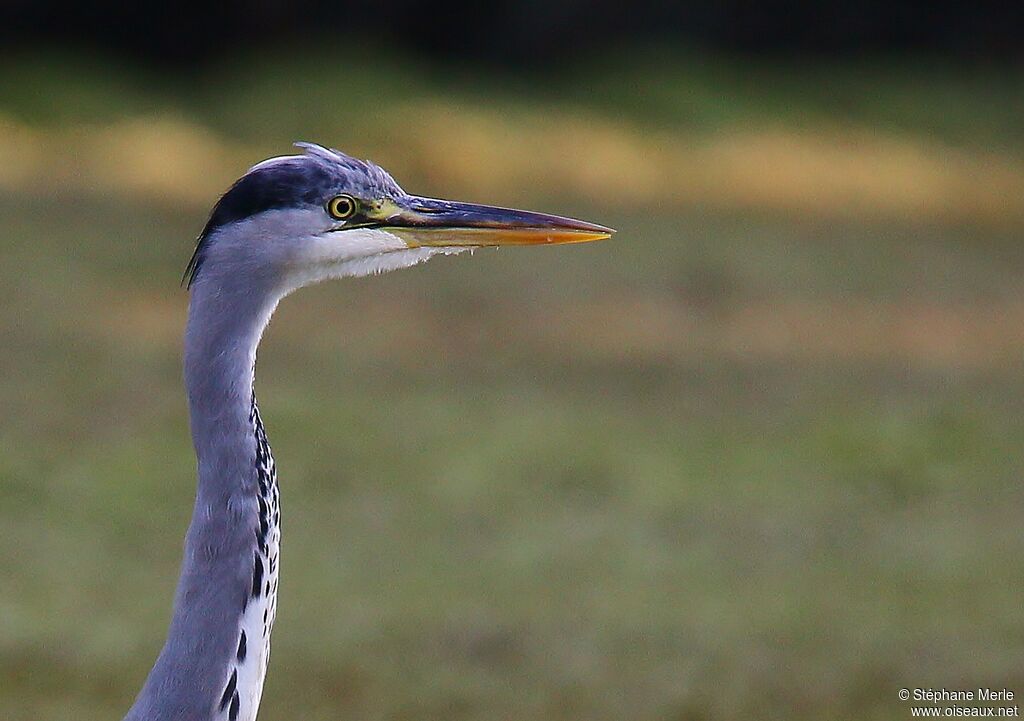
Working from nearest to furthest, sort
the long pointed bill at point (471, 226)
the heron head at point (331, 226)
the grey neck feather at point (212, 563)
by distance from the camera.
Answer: the grey neck feather at point (212, 563)
the heron head at point (331, 226)
the long pointed bill at point (471, 226)

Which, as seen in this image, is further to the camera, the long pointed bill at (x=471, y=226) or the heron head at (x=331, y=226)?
the long pointed bill at (x=471, y=226)

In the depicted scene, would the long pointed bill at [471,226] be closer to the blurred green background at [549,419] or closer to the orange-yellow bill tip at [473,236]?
the orange-yellow bill tip at [473,236]

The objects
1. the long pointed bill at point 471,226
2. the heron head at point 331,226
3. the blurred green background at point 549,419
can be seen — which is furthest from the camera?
the blurred green background at point 549,419

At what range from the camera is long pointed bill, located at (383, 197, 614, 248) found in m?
2.48

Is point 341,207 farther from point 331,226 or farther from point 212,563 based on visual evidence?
point 212,563

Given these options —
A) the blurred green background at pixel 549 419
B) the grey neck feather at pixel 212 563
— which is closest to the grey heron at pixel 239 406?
the grey neck feather at pixel 212 563

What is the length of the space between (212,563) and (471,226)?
0.61 metres

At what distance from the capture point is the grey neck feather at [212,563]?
2211 millimetres

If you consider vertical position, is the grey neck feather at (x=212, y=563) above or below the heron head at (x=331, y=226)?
below

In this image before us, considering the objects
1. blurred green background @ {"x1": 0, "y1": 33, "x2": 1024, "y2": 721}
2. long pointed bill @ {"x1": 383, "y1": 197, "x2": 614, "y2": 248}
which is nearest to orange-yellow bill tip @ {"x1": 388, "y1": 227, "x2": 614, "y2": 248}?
long pointed bill @ {"x1": 383, "y1": 197, "x2": 614, "y2": 248}

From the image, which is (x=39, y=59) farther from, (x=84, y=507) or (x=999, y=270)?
(x=84, y=507)

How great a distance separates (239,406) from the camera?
7.37 ft

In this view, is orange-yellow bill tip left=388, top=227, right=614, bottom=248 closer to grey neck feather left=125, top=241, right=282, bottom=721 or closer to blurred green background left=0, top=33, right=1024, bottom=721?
grey neck feather left=125, top=241, right=282, bottom=721

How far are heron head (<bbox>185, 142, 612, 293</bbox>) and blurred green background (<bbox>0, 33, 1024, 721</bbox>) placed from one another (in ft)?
5.55
